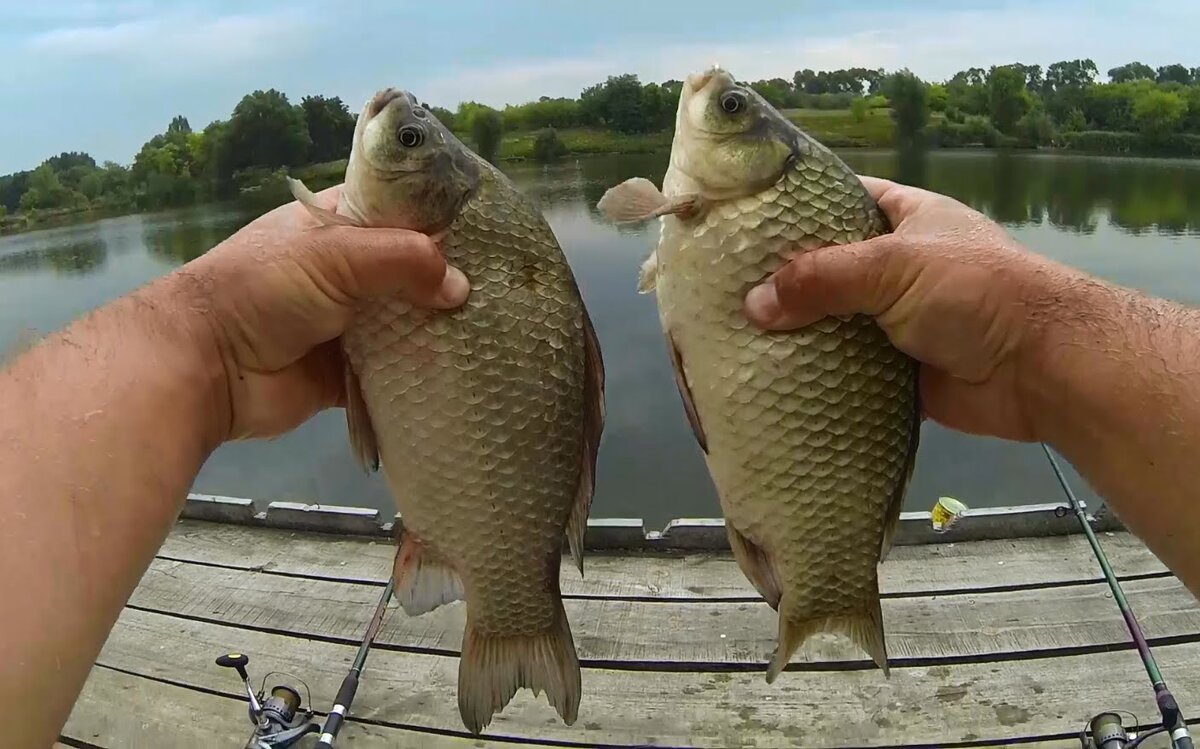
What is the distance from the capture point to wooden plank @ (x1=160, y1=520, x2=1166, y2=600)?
3355 millimetres

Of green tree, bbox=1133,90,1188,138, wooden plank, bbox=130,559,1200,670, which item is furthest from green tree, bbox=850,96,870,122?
green tree, bbox=1133,90,1188,138

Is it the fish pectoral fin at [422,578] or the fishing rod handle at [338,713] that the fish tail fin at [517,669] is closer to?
the fish pectoral fin at [422,578]

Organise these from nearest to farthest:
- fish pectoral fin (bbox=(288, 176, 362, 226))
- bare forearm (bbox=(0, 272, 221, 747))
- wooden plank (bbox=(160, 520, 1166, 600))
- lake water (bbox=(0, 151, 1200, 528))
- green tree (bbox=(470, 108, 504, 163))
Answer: bare forearm (bbox=(0, 272, 221, 747))
fish pectoral fin (bbox=(288, 176, 362, 226))
wooden plank (bbox=(160, 520, 1166, 600))
green tree (bbox=(470, 108, 504, 163))
lake water (bbox=(0, 151, 1200, 528))

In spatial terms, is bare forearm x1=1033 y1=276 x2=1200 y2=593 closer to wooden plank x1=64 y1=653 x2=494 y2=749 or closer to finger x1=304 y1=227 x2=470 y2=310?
finger x1=304 y1=227 x2=470 y2=310

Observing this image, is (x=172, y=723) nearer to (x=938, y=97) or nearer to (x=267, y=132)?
(x=267, y=132)

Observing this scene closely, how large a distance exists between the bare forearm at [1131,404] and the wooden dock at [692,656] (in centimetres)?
153

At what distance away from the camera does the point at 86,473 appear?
3.81ft

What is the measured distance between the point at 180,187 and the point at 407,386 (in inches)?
628

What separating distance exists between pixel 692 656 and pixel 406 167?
215 cm

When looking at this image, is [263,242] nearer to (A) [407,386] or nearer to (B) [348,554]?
(A) [407,386]

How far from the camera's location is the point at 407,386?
1.51 meters

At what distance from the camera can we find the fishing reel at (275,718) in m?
2.44

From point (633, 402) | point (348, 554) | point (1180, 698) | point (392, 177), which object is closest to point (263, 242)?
point (392, 177)

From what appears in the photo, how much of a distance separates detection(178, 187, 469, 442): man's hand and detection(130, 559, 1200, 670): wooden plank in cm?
185
